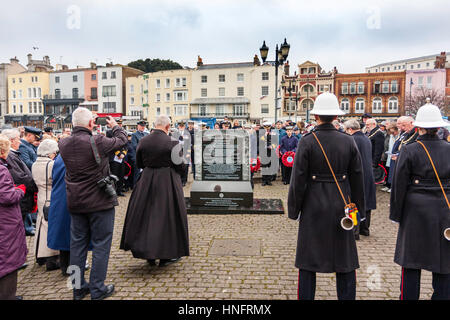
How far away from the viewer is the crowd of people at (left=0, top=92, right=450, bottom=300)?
140 inches

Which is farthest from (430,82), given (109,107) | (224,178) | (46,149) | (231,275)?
(46,149)

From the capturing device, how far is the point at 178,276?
16.4ft

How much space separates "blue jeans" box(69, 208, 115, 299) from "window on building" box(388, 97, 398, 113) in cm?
6358

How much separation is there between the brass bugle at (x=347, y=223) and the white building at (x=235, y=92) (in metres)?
54.0

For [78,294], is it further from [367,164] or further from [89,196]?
[367,164]

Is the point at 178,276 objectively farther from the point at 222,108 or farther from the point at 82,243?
the point at 222,108

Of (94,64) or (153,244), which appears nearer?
(153,244)

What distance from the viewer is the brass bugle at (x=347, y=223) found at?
3434 millimetres

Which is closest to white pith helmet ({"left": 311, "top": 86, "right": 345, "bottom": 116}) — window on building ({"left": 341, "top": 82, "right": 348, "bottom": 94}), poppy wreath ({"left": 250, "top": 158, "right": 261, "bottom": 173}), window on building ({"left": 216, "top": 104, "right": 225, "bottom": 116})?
poppy wreath ({"left": 250, "top": 158, "right": 261, "bottom": 173})

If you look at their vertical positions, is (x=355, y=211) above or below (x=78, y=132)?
below

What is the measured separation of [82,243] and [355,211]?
3368 millimetres

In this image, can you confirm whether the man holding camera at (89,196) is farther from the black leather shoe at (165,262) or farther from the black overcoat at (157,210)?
the black leather shoe at (165,262)

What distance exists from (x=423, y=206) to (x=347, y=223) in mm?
882

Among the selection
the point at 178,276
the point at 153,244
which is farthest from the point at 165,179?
the point at 178,276
